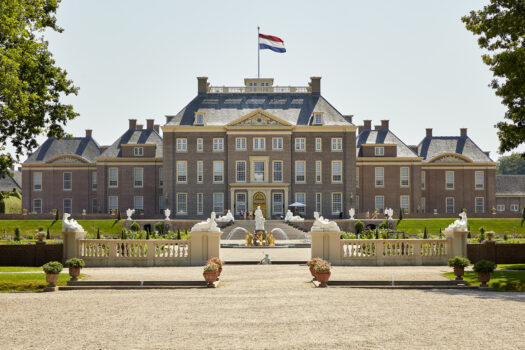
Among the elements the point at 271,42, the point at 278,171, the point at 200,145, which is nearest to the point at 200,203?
the point at 200,145

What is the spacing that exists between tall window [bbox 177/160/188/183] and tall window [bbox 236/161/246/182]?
562 centimetres

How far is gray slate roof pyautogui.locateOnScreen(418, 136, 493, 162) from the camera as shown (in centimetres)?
7486

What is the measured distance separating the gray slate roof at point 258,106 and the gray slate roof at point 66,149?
1484cm

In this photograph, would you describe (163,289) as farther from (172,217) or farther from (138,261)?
(172,217)

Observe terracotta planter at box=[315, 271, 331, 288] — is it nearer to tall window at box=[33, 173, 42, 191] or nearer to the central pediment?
the central pediment

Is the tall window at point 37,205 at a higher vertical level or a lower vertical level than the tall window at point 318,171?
lower

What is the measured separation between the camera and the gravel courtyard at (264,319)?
10.2 meters

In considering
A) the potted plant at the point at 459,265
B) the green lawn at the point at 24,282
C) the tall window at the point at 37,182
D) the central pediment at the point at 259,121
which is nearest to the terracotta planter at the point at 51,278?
the green lawn at the point at 24,282

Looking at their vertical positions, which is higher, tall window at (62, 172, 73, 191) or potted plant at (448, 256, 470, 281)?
tall window at (62, 172, 73, 191)

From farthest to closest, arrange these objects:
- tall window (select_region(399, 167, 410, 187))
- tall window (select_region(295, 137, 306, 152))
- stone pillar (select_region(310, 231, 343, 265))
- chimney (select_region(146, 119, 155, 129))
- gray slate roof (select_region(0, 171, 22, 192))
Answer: gray slate roof (select_region(0, 171, 22, 192)), chimney (select_region(146, 119, 155, 129)), tall window (select_region(399, 167, 410, 187)), tall window (select_region(295, 137, 306, 152)), stone pillar (select_region(310, 231, 343, 265))

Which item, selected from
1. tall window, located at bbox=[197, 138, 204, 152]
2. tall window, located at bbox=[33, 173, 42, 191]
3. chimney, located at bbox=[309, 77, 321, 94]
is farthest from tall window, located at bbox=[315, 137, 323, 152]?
tall window, located at bbox=[33, 173, 42, 191]

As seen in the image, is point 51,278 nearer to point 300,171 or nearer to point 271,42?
point 271,42

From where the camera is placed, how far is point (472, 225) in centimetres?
5416

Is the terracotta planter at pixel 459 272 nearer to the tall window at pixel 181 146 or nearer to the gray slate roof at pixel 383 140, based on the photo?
the tall window at pixel 181 146
